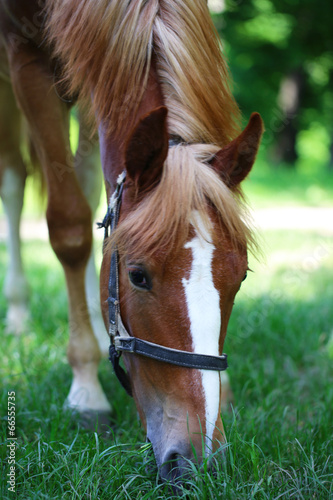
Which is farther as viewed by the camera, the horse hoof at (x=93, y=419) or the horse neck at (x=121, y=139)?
the horse hoof at (x=93, y=419)

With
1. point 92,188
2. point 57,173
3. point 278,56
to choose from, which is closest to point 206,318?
point 57,173

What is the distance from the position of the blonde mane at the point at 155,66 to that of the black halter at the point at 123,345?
17 centimetres

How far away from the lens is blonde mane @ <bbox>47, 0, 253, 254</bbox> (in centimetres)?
190

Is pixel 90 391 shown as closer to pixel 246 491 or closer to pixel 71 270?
pixel 71 270

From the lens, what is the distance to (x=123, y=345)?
1.81 m

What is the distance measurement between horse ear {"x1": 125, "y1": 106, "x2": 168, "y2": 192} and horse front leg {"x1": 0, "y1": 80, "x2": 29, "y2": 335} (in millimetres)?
2228

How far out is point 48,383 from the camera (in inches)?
110

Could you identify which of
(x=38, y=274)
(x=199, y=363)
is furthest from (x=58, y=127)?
(x=38, y=274)

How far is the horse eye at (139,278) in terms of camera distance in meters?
1.70

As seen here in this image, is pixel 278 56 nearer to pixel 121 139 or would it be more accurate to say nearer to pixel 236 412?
pixel 121 139

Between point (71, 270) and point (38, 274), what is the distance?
96.2 inches

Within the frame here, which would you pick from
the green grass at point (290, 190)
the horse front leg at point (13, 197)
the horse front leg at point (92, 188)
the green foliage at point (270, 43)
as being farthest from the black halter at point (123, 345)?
the green foliage at point (270, 43)

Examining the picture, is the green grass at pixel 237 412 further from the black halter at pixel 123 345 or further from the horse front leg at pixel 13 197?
the black halter at pixel 123 345

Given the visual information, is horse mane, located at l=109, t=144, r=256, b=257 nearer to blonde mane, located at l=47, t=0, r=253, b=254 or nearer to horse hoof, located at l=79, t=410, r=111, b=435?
blonde mane, located at l=47, t=0, r=253, b=254
